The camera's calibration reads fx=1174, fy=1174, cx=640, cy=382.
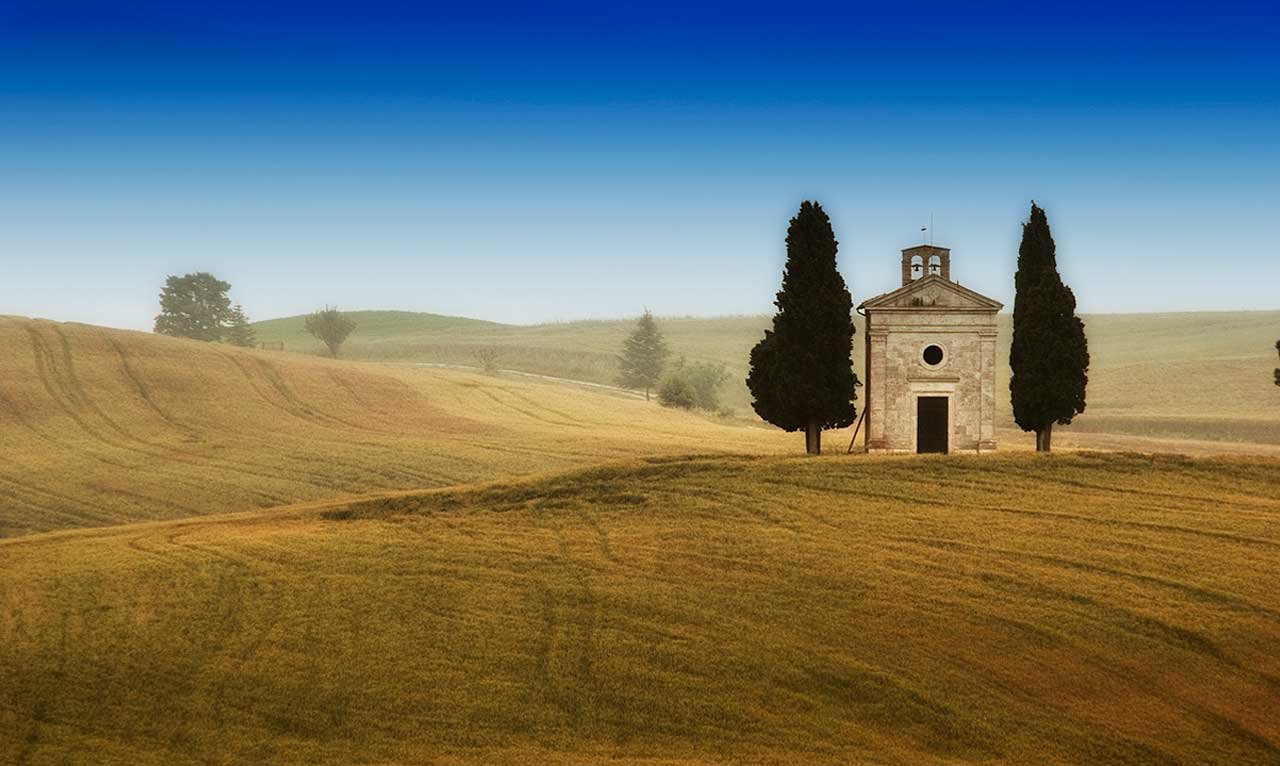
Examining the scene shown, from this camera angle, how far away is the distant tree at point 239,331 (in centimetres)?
14550

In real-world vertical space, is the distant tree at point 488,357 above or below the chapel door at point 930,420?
above

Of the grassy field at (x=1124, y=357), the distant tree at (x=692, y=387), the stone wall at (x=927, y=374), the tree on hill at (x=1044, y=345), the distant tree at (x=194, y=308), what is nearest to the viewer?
the tree on hill at (x=1044, y=345)

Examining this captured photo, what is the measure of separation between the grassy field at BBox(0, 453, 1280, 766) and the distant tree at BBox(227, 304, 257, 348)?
119 metres

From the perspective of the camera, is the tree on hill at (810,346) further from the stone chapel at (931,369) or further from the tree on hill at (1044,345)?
the tree on hill at (1044,345)

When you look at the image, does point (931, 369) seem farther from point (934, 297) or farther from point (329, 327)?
point (329, 327)

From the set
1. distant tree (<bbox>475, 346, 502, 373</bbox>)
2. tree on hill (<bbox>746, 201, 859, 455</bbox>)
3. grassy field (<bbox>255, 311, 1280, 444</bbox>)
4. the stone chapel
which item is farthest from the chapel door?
distant tree (<bbox>475, 346, 502, 373</bbox>)

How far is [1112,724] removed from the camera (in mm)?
17469

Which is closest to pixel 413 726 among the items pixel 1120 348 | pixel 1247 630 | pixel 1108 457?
pixel 1247 630

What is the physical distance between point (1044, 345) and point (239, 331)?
124 meters

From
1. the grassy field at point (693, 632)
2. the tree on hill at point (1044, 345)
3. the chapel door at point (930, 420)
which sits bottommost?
the grassy field at point (693, 632)

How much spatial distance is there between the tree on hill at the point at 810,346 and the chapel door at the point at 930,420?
2332 mm

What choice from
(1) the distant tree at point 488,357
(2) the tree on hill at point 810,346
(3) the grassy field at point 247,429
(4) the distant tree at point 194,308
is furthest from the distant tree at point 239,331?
(2) the tree on hill at point 810,346

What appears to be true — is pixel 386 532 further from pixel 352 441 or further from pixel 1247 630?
pixel 352 441

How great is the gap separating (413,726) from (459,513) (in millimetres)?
14339
